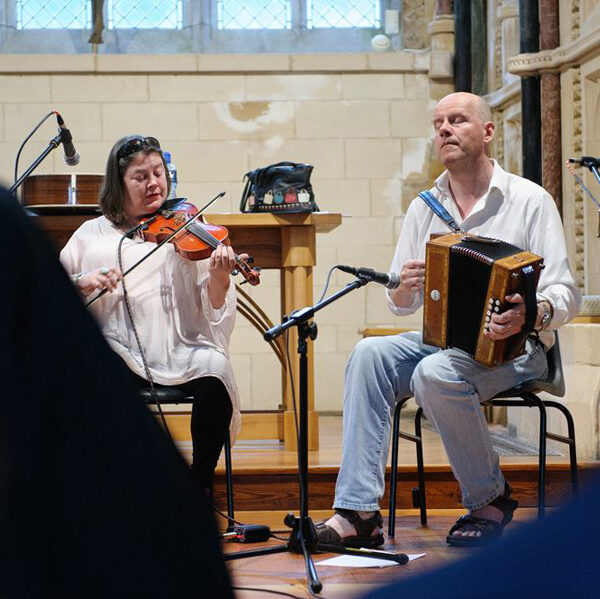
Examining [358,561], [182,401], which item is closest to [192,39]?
[182,401]

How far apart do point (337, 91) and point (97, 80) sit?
5.68 ft

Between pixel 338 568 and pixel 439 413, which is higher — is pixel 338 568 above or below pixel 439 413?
below

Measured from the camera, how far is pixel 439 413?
293 cm

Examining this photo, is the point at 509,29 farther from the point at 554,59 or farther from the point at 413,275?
the point at 413,275

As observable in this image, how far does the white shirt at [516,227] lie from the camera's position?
300cm

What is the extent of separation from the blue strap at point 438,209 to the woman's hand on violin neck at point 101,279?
0.98 metres

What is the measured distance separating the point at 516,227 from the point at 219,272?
95cm

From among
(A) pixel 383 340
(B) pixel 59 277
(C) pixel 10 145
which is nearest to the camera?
(B) pixel 59 277

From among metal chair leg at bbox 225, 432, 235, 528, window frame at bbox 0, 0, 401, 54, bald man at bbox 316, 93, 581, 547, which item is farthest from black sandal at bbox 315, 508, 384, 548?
window frame at bbox 0, 0, 401, 54

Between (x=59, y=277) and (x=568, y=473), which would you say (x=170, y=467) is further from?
(x=568, y=473)

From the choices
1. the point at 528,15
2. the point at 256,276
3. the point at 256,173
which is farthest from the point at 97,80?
the point at 256,276

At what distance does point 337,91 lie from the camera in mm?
7641

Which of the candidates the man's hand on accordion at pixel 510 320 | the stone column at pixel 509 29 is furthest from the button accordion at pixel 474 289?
the stone column at pixel 509 29

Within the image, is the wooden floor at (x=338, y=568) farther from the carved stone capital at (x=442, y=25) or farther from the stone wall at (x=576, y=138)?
the carved stone capital at (x=442, y=25)
